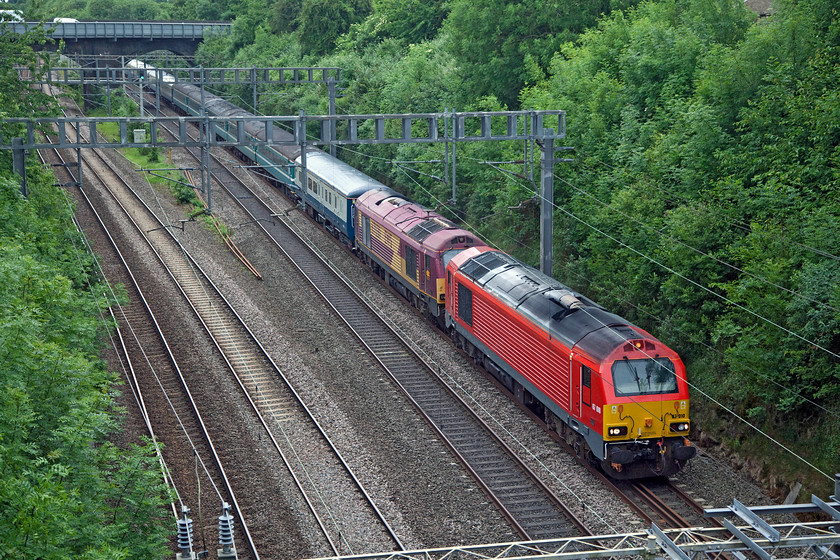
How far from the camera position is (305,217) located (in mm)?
45312

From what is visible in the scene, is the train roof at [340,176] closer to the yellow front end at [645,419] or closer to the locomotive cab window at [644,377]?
the locomotive cab window at [644,377]

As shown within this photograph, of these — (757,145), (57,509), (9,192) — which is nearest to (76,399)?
(57,509)

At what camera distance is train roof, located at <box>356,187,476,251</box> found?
2962 centimetres

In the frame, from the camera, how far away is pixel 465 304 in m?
27.1

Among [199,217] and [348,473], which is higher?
[199,217]

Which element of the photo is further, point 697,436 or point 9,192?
point 9,192

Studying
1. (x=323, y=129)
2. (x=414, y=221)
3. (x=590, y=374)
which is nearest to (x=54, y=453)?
(x=590, y=374)

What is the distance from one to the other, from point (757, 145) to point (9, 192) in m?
21.5

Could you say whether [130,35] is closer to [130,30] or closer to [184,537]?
[130,30]

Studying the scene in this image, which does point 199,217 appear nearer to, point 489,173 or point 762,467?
point 489,173

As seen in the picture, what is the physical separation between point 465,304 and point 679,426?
8.85 m

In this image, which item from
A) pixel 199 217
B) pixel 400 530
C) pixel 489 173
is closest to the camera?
pixel 400 530

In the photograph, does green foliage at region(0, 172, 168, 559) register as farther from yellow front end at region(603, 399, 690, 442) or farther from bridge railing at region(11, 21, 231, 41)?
bridge railing at region(11, 21, 231, 41)

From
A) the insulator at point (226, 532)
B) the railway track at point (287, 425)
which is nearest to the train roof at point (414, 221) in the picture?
the railway track at point (287, 425)
